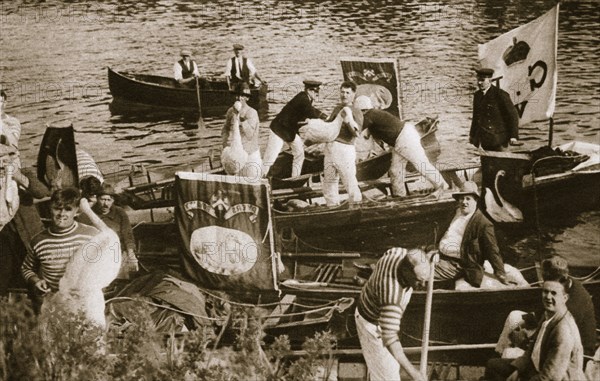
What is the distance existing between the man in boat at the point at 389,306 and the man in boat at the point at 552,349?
65 centimetres

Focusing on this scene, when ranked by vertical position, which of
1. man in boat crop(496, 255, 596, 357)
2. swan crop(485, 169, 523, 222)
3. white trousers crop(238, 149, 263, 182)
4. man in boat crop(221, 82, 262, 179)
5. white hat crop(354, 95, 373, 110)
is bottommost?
man in boat crop(496, 255, 596, 357)

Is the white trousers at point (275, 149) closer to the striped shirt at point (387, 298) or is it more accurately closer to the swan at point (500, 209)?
the striped shirt at point (387, 298)

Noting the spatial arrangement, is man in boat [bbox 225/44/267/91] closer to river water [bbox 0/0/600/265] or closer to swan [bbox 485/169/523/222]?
river water [bbox 0/0/600/265]

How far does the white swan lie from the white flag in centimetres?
102

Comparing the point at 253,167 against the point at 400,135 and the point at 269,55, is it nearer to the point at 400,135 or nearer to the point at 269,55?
the point at 269,55

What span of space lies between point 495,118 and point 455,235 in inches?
34.1

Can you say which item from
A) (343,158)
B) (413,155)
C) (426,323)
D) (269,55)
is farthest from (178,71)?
(426,323)

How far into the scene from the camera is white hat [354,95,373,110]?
7.62 m

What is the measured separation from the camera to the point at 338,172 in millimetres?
7750

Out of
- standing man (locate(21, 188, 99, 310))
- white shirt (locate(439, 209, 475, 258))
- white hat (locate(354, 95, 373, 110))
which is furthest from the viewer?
standing man (locate(21, 188, 99, 310))

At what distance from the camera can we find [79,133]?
8.02 m

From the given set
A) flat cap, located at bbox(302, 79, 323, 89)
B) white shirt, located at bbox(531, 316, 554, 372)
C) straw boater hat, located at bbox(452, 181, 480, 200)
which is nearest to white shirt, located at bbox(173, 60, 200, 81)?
flat cap, located at bbox(302, 79, 323, 89)

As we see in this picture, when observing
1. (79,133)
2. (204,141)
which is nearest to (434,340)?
(204,141)

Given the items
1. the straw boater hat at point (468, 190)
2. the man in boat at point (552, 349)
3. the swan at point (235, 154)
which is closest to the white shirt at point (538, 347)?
the man in boat at point (552, 349)
